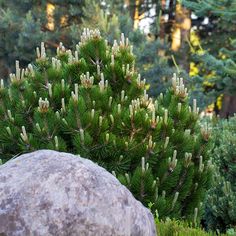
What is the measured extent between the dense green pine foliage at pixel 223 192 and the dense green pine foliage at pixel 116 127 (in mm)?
1026

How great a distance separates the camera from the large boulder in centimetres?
304

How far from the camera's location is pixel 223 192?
23.6 feet

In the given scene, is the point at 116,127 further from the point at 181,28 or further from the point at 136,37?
the point at 181,28

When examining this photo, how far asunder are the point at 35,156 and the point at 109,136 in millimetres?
2227

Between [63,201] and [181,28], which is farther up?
[63,201]

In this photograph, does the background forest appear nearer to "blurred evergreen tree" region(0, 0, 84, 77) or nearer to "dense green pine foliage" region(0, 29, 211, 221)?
"blurred evergreen tree" region(0, 0, 84, 77)

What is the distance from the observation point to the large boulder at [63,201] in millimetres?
3037

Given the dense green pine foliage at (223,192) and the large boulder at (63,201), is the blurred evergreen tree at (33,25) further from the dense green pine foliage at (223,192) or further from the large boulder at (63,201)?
the large boulder at (63,201)

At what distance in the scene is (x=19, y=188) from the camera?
124 inches

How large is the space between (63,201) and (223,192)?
4.52 meters

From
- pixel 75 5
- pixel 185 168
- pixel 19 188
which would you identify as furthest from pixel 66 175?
pixel 75 5

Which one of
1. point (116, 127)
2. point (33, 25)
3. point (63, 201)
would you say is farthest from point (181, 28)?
point (63, 201)

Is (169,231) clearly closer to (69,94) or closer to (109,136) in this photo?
(109,136)

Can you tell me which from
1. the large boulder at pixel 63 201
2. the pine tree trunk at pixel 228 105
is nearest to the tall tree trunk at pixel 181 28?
the pine tree trunk at pixel 228 105
